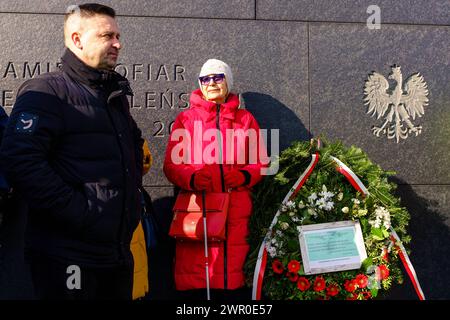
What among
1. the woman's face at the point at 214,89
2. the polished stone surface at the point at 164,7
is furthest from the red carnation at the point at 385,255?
the polished stone surface at the point at 164,7

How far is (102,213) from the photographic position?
2.73 m

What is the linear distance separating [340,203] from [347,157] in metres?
0.38

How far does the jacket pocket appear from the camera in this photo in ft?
8.88

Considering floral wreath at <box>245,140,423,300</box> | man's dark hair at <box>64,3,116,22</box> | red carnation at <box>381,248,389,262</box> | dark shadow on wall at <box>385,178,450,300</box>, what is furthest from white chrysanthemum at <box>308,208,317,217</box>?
man's dark hair at <box>64,3,116,22</box>

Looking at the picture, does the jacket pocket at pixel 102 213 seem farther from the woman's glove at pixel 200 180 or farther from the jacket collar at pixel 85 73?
the woman's glove at pixel 200 180

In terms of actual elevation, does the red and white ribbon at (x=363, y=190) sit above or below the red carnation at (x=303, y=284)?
above

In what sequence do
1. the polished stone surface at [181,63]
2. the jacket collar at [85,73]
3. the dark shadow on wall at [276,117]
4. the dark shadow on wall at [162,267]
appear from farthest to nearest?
the dark shadow on wall at [276,117] < the polished stone surface at [181,63] < the dark shadow on wall at [162,267] < the jacket collar at [85,73]

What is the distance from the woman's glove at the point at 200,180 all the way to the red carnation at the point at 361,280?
127cm

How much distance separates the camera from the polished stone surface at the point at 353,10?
16.9 feet

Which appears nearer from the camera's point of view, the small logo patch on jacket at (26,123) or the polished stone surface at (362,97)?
the small logo patch on jacket at (26,123)

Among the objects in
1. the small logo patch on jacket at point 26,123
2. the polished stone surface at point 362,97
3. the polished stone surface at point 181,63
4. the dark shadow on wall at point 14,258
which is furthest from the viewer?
the polished stone surface at point 362,97

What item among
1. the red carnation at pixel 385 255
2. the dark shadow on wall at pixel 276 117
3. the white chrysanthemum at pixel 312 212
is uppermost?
the dark shadow on wall at pixel 276 117

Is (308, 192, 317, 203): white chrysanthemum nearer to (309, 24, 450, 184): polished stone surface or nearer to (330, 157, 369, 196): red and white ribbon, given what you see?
(330, 157, 369, 196): red and white ribbon

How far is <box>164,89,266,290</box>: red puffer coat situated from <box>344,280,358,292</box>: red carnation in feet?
2.44
